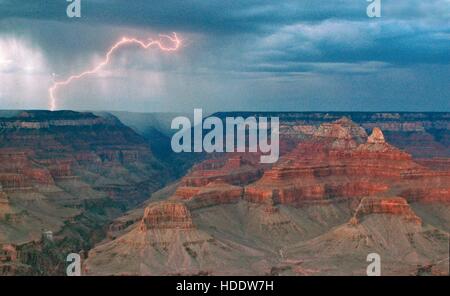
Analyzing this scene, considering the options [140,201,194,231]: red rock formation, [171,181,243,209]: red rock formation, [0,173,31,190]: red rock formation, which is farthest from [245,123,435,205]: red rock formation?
[0,173,31,190]: red rock formation

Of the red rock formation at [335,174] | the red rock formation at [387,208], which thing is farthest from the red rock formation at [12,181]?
A: the red rock formation at [387,208]

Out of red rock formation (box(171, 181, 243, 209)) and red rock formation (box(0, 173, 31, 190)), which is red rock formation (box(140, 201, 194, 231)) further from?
red rock formation (box(0, 173, 31, 190))

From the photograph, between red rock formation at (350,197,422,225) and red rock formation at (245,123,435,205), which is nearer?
red rock formation at (350,197,422,225)

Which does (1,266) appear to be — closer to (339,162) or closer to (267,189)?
(267,189)

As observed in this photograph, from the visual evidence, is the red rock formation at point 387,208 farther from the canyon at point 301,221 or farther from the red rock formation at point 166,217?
the red rock formation at point 166,217

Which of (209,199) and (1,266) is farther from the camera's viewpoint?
(209,199)

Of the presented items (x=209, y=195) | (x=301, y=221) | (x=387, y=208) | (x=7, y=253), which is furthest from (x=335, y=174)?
(x=7, y=253)

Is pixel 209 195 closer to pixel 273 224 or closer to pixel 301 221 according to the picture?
pixel 273 224
